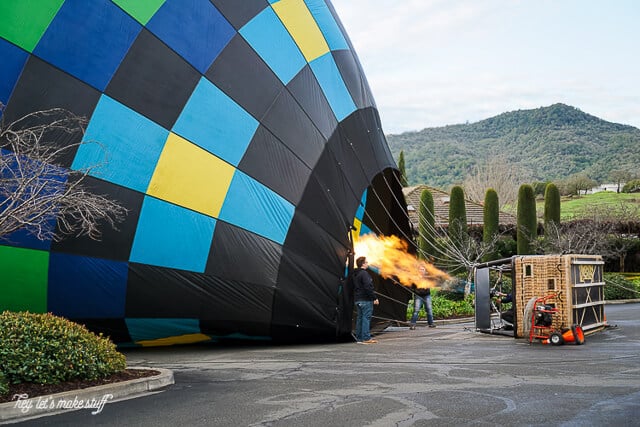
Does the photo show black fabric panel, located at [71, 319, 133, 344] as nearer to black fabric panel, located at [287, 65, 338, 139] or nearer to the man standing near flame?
black fabric panel, located at [287, 65, 338, 139]

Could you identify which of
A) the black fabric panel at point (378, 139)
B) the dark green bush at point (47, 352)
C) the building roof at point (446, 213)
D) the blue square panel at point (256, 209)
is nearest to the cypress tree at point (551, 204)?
the building roof at point (446, 213)

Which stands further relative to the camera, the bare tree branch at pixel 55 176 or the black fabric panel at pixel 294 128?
the black fabric panel at pixel 294 128

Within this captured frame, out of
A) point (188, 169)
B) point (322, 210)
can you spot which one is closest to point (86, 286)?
point (188, 169)

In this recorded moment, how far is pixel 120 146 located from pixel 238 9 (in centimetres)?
314

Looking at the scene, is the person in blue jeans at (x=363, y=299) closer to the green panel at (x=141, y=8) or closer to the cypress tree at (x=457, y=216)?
the green panel at (x=141, y=8)

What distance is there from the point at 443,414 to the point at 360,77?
1010cm

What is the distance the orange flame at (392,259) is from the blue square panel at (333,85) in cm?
284

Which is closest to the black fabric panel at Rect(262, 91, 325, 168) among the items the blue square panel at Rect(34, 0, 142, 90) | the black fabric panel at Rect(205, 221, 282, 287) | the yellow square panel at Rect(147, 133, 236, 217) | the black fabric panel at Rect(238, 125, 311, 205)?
the black fabric panel at Rect(238, 125, 311, 205)

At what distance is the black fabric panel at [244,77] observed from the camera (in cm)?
1180

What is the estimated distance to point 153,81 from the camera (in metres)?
11.2

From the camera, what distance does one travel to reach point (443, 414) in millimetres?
6520

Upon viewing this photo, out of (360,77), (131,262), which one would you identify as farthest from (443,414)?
(360,77)

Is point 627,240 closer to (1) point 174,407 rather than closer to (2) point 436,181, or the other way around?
(1) point 174,407

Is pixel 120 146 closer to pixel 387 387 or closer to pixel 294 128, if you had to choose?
pixel 294 128
